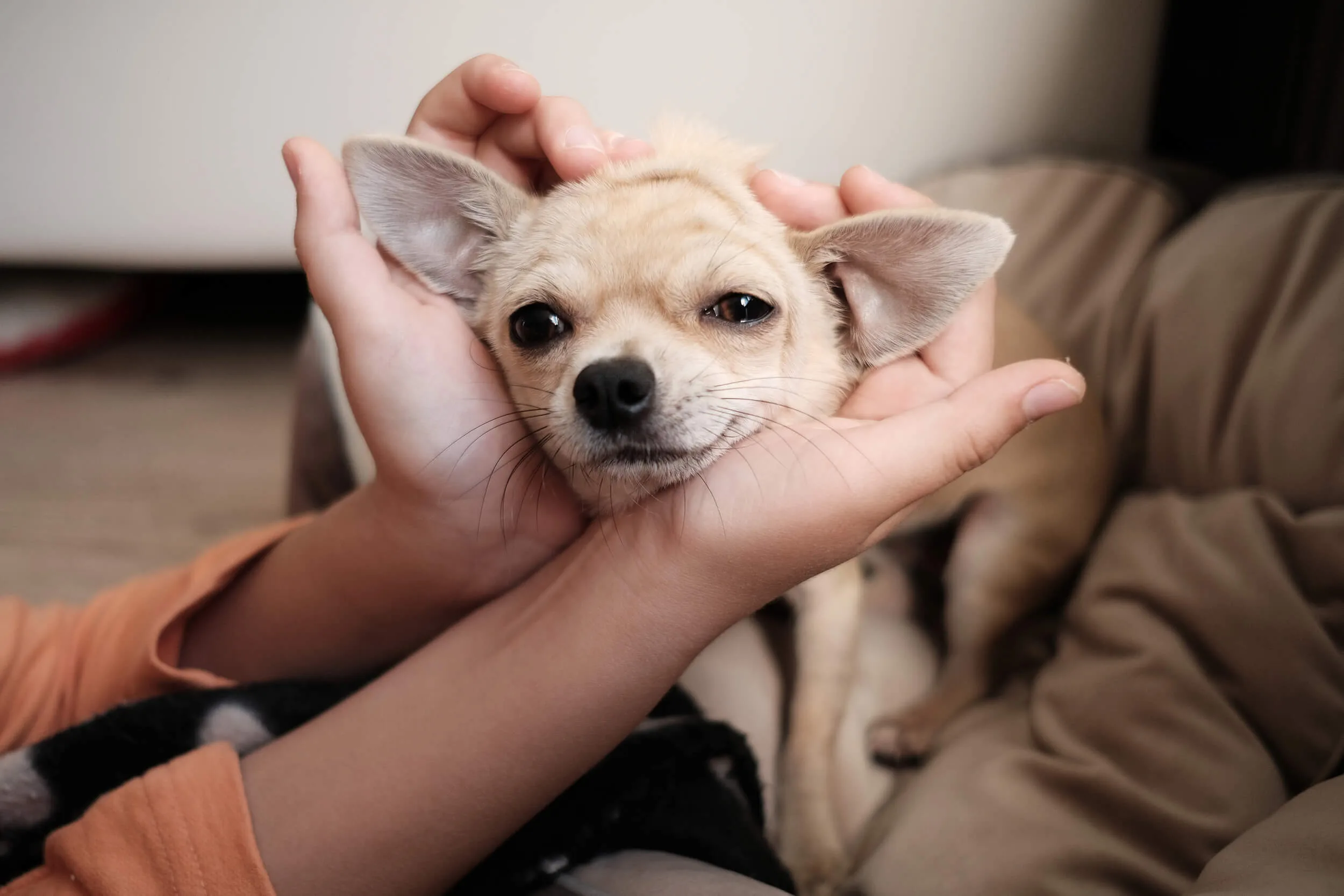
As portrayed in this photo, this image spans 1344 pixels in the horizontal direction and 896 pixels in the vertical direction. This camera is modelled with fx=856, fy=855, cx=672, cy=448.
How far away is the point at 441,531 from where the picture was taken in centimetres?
130

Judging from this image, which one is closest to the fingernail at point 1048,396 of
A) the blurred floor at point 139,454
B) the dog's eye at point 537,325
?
the dog's eye at point 537,325

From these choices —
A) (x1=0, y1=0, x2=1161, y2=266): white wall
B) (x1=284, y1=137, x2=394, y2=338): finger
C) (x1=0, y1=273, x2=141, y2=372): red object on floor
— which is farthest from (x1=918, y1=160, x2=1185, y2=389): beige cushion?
(x1=0, y1=273, x2=141, y2=372): red object on floor

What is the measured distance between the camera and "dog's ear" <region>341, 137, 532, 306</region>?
4.01 ft

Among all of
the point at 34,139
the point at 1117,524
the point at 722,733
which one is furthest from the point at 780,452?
the point at 34,139

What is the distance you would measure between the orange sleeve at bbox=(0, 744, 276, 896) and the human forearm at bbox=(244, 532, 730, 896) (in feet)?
0.10

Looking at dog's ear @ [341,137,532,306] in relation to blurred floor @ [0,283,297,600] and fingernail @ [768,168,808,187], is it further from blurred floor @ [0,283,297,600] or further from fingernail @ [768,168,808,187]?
blurred floor @ [0,283,297,600]

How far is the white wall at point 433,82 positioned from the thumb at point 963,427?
0.96 meters

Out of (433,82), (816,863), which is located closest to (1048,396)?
(816,863)

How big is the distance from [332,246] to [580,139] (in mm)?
377

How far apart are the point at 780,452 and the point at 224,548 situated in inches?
40.0

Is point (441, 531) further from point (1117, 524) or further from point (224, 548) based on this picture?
point (1117, 524)

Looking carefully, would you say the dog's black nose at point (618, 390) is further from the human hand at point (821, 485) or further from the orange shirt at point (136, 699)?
the orange shirt at point (136, 699)

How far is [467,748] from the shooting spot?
3.56 ft

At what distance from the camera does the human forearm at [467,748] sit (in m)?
1.04
